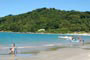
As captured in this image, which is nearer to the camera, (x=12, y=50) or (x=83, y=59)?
(x=83, y=59)

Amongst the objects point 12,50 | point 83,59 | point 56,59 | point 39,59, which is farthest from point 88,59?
point 12,50

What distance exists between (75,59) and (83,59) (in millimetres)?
762

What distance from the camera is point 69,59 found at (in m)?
19.4

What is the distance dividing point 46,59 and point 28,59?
1639 mm

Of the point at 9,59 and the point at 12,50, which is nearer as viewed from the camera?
the point at 9,59

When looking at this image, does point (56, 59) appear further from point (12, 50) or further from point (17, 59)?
point (12, 50)

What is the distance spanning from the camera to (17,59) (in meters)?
19.5

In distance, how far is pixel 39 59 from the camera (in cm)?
1962

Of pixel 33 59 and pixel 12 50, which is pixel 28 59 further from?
pixel 12 50

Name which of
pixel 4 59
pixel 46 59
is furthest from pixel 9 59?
pixel 46 59

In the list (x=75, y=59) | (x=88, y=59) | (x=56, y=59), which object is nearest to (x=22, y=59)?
(x=56, y=59)

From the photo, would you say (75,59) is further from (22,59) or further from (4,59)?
(4,59)

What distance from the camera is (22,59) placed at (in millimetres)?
19297

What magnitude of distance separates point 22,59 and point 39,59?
5.12 feet
